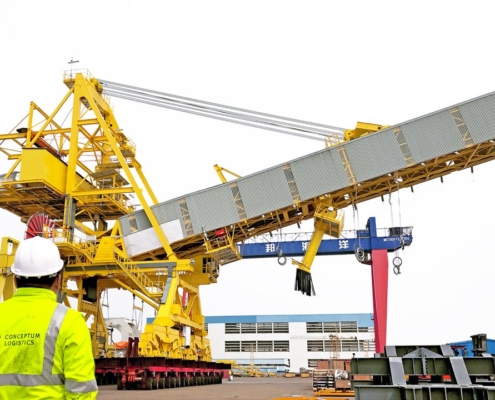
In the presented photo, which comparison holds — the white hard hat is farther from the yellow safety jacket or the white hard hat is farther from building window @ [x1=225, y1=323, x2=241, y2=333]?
building window @ [x1=225, y1=323, x2=241, y2=333]

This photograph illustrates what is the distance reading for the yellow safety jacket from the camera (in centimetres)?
208

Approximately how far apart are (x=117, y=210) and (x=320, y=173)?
27.8 ft

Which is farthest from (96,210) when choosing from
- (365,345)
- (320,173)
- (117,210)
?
(365,345)

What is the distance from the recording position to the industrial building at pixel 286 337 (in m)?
48.9

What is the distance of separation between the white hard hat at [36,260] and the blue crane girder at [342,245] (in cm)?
2553

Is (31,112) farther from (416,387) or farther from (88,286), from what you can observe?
(416,387)

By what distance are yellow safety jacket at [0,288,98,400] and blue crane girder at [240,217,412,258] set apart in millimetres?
25685

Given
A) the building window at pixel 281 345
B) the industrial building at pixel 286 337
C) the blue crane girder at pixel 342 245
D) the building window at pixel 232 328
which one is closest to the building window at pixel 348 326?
the industrial building at pixel 286 337

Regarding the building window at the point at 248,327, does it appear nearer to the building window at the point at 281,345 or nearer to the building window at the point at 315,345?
the building window at the point at 281,345

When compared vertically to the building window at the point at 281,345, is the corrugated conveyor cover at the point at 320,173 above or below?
above

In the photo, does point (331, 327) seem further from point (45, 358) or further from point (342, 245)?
point (45, 358)

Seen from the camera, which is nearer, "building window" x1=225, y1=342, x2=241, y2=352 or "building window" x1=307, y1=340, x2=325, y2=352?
"building window" x1=307, y1=340, x2=325, y2=352

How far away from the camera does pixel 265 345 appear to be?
50.8 meters

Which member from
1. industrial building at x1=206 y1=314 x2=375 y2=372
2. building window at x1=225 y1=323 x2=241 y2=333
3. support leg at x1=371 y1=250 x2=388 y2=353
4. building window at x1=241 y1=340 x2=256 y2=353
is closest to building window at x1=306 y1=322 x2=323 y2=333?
industrial building at x1=206 y1=314 x2=375 y2=372
